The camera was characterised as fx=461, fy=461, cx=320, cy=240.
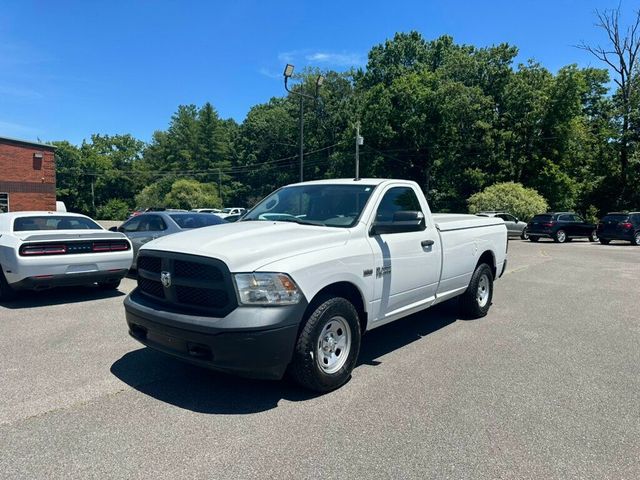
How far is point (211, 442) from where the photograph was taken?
3.23 metres

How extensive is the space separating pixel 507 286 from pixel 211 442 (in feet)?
27.5

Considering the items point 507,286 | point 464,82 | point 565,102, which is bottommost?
point 507,286

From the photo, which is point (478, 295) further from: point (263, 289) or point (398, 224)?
point (263, 289)

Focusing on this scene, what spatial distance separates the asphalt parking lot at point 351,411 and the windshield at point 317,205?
1.59 m

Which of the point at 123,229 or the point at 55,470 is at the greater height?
the point at 123,229

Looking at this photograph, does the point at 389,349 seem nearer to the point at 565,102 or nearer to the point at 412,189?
the point at 412,189

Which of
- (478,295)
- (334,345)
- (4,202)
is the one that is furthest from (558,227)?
(4,202)

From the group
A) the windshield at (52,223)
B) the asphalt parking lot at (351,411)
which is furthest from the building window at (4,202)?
the asphalt parking lot at (351,411)

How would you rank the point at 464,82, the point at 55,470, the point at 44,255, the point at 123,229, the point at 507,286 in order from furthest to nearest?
the point at 464,82
the point at 123,229
the point at 507,286
the point at 44,255
the point at 55,470

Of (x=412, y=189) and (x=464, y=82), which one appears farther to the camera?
(x=464, y=82)

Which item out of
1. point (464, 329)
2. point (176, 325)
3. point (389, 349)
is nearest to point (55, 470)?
point (176, 325)

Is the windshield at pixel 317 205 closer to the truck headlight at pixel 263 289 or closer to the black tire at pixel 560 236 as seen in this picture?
the truck headlight at pixel 263 289

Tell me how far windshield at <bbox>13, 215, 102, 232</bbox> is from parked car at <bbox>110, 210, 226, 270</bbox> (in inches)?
58.1

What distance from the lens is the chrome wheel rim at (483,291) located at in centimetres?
700
